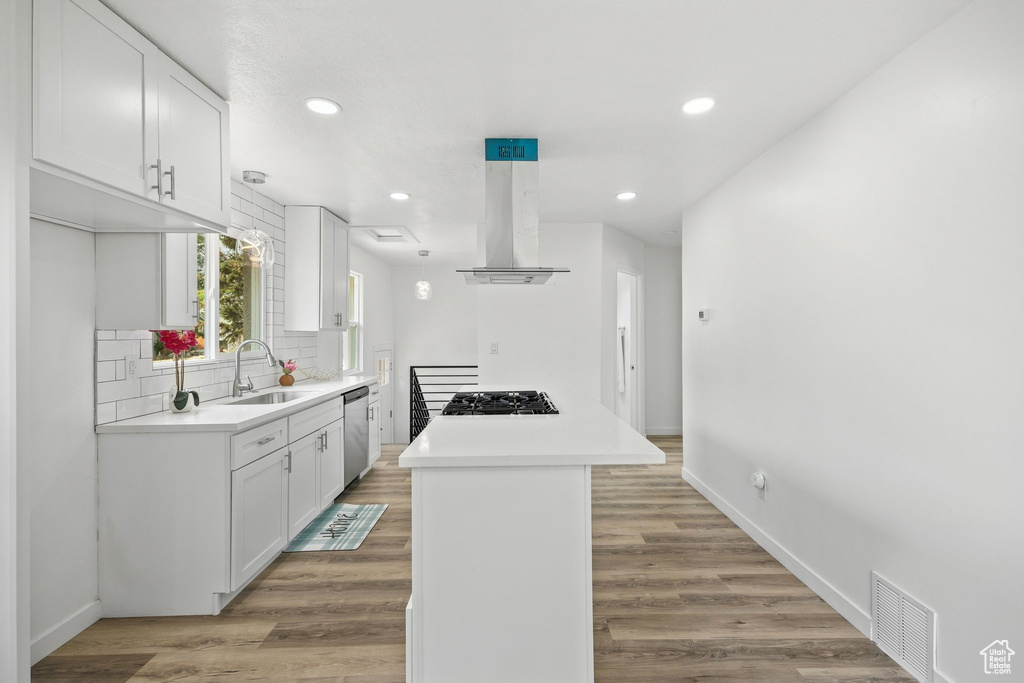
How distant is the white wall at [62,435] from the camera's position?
2.08 metres

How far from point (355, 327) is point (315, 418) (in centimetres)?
314

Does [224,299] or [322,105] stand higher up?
[322,105]

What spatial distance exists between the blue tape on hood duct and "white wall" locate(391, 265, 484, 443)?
5458 millimetres

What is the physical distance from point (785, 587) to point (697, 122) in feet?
8.14

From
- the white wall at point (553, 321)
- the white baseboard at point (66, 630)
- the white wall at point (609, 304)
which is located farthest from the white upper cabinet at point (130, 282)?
the white wall at point (609, 304)

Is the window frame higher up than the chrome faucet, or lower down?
higher up

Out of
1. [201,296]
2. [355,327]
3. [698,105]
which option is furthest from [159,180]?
[355,327]

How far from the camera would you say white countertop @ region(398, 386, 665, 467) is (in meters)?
1.80

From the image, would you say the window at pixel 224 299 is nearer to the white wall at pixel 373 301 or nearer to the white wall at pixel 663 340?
the white wall at pixel 373 301

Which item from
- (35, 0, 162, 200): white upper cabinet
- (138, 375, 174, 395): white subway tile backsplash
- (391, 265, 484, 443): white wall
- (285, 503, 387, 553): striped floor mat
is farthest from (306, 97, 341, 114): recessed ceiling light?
(391, 265, 484, 443): white wall

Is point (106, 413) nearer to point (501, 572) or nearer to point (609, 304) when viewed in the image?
point (501, 572)

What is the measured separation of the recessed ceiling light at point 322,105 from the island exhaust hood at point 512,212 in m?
0.86

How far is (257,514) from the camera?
2.76 metres

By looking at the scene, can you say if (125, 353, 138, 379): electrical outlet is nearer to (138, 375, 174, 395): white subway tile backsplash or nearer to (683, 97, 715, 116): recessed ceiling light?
(138, 375, 174, 395): white subway tile backsplash
